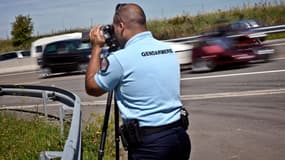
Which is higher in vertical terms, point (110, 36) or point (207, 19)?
point (110, 36)

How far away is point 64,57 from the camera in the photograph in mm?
28906

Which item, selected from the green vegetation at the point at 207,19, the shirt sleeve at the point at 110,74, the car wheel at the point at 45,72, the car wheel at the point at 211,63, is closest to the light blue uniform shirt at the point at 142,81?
the shirt sleeve at the point at 110,74

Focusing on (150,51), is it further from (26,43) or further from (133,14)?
(26,43)

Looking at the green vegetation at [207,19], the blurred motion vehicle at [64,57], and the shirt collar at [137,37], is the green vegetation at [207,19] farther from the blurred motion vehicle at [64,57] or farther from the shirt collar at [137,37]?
the shirt collar at [137,37]

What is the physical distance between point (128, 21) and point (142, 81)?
1.47ft

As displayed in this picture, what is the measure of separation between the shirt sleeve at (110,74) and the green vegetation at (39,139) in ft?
14.2

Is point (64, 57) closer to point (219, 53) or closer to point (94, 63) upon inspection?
point (219, 53)

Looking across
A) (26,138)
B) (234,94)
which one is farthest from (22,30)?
(26,138)

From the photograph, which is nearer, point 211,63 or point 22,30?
point 211,63

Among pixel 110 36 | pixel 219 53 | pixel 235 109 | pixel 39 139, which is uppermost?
pixel 110 36

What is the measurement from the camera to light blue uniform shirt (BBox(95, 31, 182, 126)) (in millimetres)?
4594

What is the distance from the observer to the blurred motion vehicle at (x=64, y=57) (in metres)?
28.5

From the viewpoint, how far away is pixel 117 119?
5332 mm

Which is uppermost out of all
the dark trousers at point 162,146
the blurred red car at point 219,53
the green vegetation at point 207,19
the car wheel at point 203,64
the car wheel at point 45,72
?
the dark trousers at point 162,146
